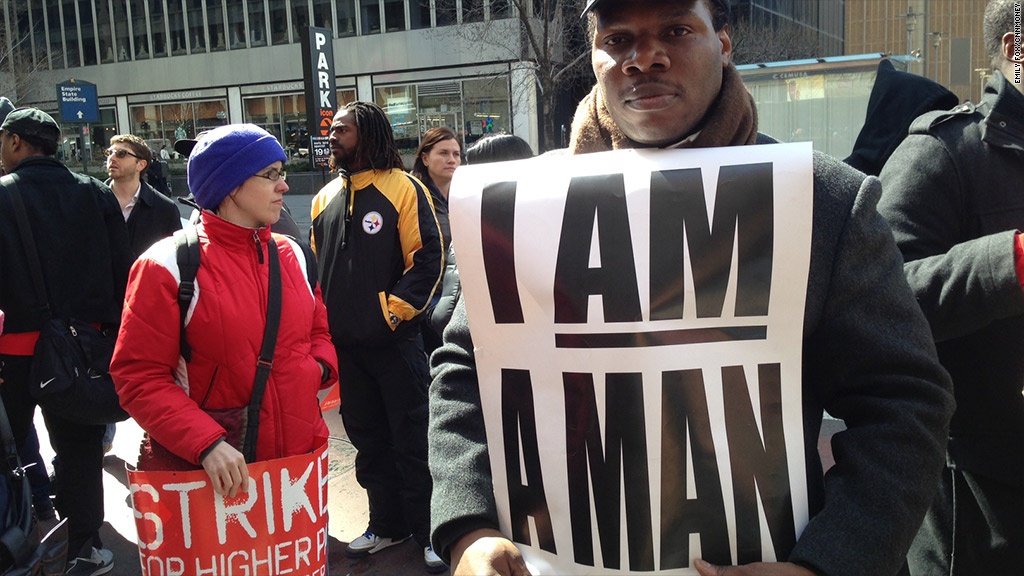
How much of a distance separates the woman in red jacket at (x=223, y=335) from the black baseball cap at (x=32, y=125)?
1.59m

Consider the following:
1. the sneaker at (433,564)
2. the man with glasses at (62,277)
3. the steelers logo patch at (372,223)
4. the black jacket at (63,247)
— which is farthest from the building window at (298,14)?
the sneaker at (433,564)

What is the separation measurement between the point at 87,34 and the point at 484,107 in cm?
2083

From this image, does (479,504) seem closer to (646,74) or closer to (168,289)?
(646,74)

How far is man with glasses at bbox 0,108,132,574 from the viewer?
3.59 m

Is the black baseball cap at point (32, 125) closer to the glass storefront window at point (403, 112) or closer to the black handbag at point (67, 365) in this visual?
the black handbag at point (67, 365)

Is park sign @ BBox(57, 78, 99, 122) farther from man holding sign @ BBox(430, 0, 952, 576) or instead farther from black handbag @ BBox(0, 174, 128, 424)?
man holding sign @ BBox(430, 0, 952, 576)

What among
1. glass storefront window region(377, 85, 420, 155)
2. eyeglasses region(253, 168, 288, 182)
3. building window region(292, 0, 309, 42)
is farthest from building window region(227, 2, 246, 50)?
eyeglasses region(253, 168, 288, 182)

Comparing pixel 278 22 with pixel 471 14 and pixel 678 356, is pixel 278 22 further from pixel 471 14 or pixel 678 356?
pixel 678 356

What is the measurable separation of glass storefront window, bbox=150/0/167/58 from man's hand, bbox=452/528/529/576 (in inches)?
1532

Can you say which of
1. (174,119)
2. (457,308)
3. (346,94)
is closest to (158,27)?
(174,119)

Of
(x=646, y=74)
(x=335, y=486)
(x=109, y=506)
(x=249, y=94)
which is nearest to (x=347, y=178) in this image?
(x=335, y=486)

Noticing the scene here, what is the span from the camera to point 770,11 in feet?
123

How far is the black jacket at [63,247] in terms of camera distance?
3.58 m

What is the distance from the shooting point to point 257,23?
109ft
